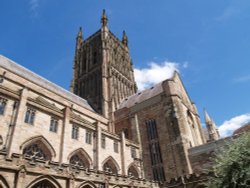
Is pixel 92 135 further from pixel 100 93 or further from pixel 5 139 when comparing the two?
pixel 100 93

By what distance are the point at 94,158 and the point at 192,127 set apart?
18.5 metres

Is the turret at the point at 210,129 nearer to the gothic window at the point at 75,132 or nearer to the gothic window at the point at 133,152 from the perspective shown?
the gothic window at the point at 133,152

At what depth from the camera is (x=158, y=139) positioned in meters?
31.9

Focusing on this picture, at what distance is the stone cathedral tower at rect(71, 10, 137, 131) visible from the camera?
4541cm

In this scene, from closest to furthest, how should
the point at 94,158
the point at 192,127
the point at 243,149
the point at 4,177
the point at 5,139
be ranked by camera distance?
the point at 4,177, the point at 243,149, the point at 5,139, the point at 94,158, the point at 192,127

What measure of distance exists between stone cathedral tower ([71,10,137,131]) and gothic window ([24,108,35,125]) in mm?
18634

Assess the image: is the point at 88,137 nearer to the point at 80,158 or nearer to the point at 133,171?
the point at 80,158

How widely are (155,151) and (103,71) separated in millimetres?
23972

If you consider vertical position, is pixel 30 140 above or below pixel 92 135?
below

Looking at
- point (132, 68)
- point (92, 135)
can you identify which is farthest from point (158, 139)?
point (132, 68)

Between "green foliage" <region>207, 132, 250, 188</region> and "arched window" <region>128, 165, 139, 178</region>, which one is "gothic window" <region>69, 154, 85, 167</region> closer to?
"arched window" <region>128, 165, 139, 178</region>

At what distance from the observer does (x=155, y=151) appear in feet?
104

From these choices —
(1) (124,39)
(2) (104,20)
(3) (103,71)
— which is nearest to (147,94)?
(3) (103,71)

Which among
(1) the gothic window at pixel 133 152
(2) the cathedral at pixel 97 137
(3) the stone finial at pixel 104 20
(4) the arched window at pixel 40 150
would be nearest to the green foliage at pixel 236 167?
(2) the cathedral at pixel 97 137
